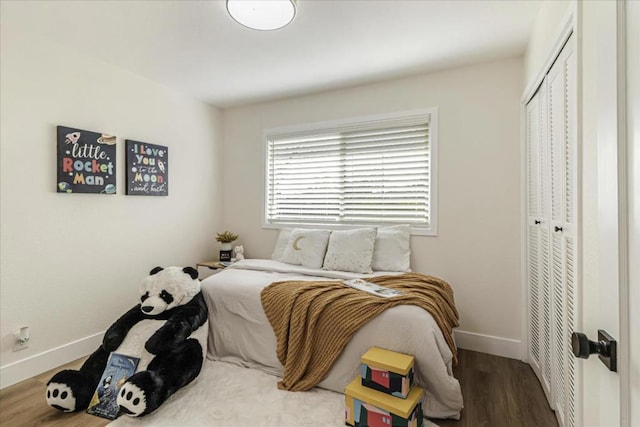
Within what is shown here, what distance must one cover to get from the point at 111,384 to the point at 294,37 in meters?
2.59

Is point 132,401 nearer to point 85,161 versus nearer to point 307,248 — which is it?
point 307,248

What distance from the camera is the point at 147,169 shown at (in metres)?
3.24

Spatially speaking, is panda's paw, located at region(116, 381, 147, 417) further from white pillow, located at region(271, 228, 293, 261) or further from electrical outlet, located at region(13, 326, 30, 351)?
white pillow, located at region(271, 228, 293, 261)

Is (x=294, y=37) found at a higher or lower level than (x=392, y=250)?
higher

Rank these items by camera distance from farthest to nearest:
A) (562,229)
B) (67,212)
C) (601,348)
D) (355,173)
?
Answer: (355,173) < (67,212) < (562,229) < (601,348)

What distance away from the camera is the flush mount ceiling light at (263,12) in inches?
74.8

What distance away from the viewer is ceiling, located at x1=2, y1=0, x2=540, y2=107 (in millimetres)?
2090

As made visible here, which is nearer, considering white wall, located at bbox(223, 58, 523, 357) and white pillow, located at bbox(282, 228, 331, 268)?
white wall, located at bbox(223, 58, 523, 357)

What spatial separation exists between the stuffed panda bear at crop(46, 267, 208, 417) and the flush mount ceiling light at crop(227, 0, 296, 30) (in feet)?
5.64

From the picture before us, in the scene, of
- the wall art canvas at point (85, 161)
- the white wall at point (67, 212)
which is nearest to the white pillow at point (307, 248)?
the white wall at point (67, 212)

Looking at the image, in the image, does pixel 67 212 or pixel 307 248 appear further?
pixel 307 248

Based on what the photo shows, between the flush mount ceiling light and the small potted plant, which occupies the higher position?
the flush mount ceiling light

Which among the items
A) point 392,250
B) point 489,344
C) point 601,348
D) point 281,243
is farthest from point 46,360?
point 489,344

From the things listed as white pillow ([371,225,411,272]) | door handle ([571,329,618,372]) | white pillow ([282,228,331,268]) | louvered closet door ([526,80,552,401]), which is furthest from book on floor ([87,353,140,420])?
louvered closet door ([526,80,552,401])
